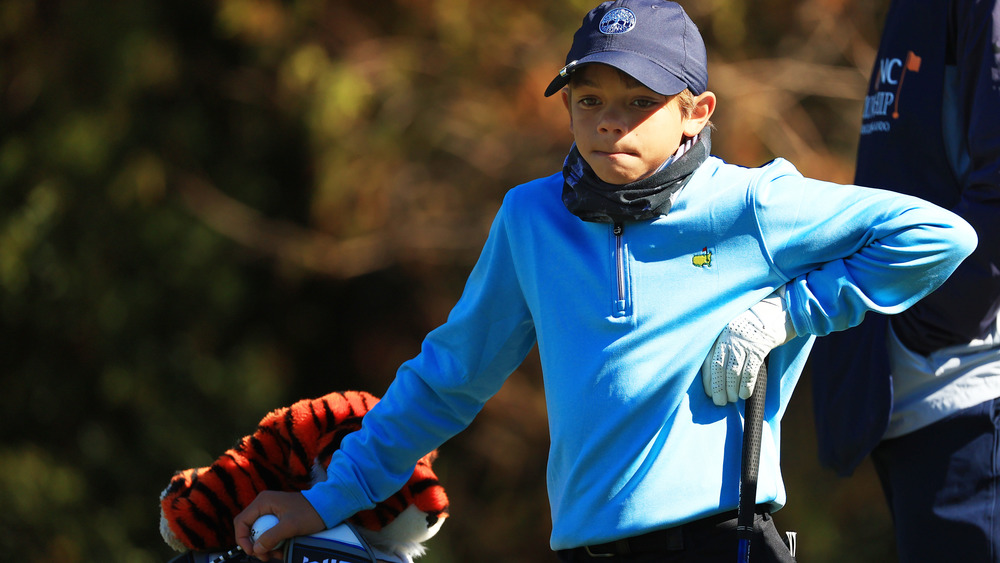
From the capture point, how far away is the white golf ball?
1.76m

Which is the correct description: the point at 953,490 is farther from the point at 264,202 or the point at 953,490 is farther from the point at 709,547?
the point at 264,202

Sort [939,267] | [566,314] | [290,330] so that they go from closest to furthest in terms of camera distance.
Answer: [939,267] < [566,314] < [290,330]

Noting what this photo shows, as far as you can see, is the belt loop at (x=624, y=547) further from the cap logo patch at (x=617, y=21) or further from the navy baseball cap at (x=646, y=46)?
the cap logo patch at (x=617, y=21)

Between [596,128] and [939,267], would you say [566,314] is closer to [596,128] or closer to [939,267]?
[596,128]

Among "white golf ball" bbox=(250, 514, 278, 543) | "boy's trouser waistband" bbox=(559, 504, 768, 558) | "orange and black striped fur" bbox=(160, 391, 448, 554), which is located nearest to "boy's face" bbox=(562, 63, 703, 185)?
"boy's trouser waistband" bbox=(559, 504, 768, 558)

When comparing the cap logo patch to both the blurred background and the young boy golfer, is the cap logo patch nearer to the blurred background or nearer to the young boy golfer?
the young boy golfer

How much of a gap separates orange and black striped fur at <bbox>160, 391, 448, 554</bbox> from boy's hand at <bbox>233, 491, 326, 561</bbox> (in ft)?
0.18

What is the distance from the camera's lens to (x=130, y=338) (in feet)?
16.2

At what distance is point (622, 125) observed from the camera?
1703 mm

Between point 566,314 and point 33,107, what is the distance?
13.2 feet

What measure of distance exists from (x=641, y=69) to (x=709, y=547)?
0.78m

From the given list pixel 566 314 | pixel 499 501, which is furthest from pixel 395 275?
pixel 566 314

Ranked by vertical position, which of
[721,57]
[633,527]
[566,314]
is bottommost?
[633,527]

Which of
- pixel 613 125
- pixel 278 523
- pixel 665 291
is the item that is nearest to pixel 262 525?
pixel 278 523
